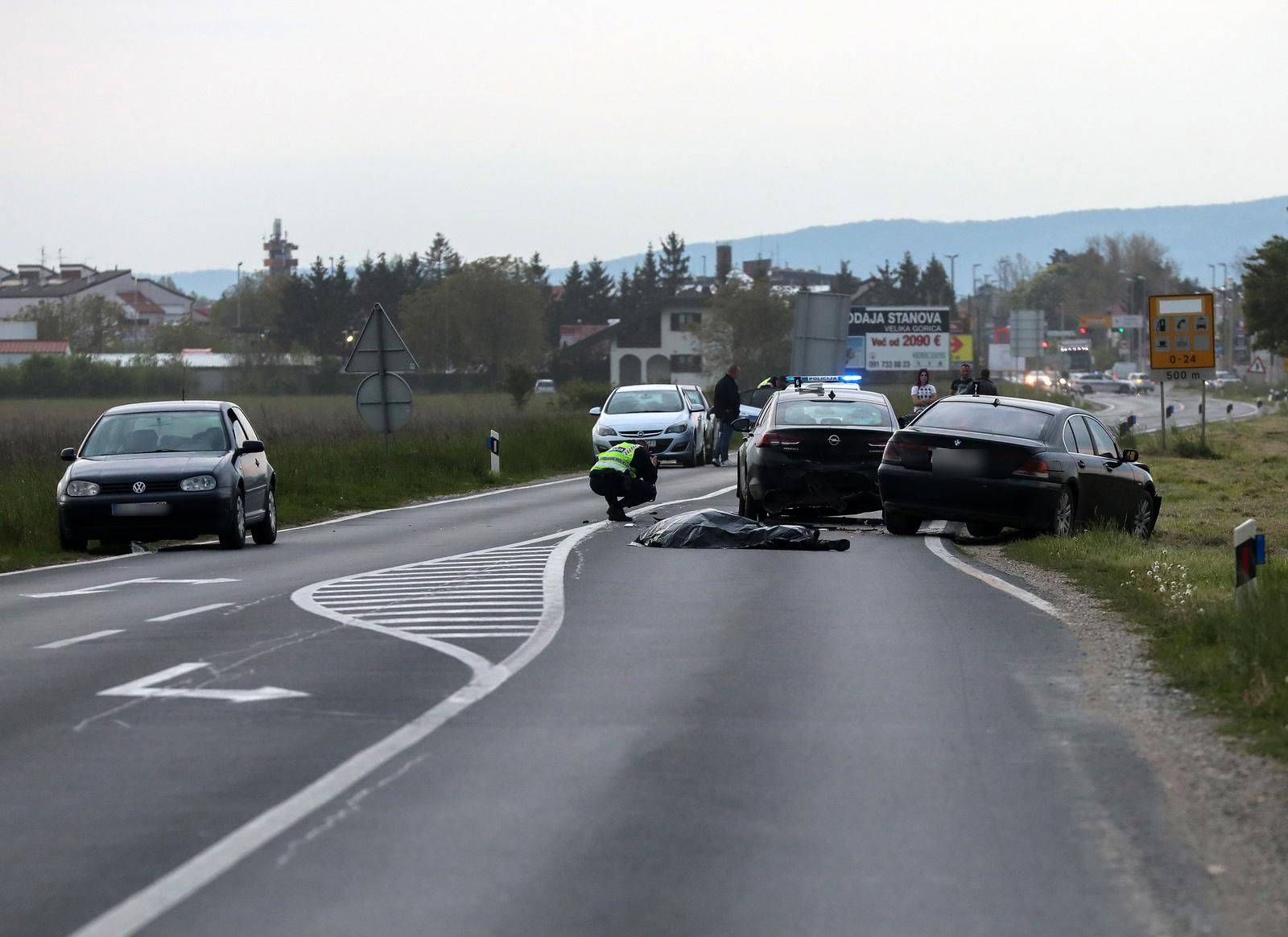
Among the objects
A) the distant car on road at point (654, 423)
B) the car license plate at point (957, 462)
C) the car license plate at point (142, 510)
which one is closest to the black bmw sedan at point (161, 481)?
the car license plate at point (142, 510)

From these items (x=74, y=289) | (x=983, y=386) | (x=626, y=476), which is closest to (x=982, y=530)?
(x=626, y=476)

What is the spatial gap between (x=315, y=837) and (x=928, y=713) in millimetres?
3494

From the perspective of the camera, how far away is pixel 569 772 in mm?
7051

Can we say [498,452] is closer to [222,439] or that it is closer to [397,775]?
[222,439]

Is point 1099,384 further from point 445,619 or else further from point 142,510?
point 445,619

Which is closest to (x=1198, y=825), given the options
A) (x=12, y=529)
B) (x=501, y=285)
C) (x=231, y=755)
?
(x=231, y=755)

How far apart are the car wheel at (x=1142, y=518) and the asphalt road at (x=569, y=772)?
269 inches

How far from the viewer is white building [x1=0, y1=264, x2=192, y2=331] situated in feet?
535

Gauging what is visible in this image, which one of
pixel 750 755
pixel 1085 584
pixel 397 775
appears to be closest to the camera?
pixel 397 775

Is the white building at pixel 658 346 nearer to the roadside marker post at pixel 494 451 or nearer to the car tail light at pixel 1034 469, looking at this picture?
the roadside marker post at pixel 494 451

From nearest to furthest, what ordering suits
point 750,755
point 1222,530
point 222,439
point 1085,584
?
1. point 750,755
2. point 1085,584
3. point 222,439
4. point 1222,530

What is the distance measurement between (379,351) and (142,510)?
446 inches

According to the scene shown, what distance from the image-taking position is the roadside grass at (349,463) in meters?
20.4

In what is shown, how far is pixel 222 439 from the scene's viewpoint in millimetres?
19516
